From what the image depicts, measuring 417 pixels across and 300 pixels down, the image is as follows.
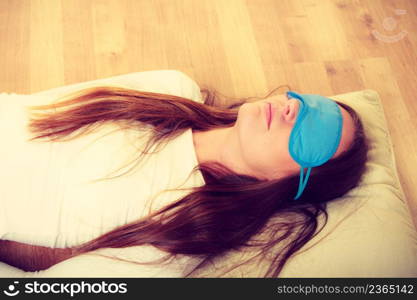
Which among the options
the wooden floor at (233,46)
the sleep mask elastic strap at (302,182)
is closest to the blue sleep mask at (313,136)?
the sleep mask elastic strap at (302,182)

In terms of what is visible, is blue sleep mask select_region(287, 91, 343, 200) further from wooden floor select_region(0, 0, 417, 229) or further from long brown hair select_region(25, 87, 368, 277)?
wooden floor select_region(0, 0, 417, 229)

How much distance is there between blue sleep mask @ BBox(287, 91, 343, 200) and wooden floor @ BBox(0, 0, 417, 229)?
0.55 metres

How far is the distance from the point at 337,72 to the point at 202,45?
1.98ft

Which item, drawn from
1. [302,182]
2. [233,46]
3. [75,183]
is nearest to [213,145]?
[302,182]

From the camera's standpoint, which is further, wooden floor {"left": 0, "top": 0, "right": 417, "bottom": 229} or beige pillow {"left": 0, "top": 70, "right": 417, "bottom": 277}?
wooden floor {"left": 0, "top": 0, "right": 417, "bottom": 229}

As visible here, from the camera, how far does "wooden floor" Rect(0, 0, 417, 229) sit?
59.6 inches

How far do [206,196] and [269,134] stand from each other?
0.84ft

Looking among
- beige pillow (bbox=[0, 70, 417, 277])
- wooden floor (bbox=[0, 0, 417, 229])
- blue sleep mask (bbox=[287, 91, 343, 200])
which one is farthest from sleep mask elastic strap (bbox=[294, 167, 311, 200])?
A: wooden floor (bbox=[0, 0, 417, 229])

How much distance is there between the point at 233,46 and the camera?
1.66m

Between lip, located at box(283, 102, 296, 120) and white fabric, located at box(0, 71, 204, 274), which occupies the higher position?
lip, located at box(283, 102, 296, 120)

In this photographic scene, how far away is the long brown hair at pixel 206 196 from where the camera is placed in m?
1.07

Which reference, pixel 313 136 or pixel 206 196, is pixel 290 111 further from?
pixel 206 196

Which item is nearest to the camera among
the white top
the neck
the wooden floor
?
the white top

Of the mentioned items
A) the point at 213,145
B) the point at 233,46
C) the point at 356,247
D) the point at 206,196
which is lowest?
the point at 356,247
